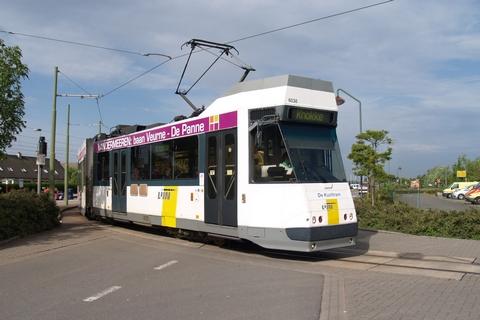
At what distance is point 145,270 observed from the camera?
31.4 ft

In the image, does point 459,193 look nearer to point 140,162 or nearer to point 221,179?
point 140,162

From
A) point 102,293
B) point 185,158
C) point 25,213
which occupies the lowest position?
point 102,293

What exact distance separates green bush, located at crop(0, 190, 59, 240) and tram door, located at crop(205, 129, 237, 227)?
6.07m

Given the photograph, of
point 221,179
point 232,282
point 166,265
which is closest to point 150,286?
point 232,282

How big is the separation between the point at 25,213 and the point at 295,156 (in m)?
9.12

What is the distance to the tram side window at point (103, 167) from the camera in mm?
18125

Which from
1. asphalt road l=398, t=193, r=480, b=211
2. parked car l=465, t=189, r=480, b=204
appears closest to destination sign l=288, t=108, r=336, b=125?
asphalt road l=398, t=193, r=480, b=211

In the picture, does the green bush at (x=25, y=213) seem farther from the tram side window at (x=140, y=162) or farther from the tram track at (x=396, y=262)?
the tram track at (x=396, y=262)

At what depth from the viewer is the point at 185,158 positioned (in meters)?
13.0

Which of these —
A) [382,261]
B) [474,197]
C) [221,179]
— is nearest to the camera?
[382,261]

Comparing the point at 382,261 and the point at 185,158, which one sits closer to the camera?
the point at 382,261

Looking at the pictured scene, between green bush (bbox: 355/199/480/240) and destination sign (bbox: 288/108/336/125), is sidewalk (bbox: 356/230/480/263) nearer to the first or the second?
green bush (bbox: 355/199/480/240)

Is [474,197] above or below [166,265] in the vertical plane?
above

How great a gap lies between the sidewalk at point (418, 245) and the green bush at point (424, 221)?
0.54 m
